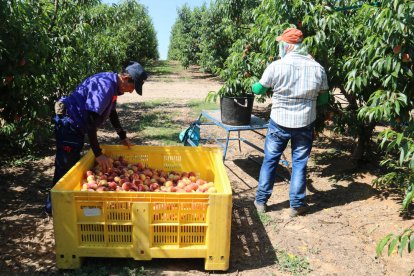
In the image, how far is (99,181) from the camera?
3373 millimetres

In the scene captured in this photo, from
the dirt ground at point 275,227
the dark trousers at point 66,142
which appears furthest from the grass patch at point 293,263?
the dark trousers at point 66,142

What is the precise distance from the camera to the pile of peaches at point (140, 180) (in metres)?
3.32

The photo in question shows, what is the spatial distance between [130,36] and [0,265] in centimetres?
2873

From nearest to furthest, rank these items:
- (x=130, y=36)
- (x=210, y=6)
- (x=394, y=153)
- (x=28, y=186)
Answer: (x=28, y=186), (x=394, y=153), (x=210, y=6), (x=130, y=36)

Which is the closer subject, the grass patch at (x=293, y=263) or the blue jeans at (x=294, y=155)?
the grass patch at (x=293, y=263)

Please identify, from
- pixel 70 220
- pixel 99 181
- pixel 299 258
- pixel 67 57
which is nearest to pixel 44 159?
pixel 67 57

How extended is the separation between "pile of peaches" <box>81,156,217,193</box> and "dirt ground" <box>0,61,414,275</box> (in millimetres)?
636

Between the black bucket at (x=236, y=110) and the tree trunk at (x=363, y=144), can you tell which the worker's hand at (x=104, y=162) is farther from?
the tree trunk at (x=363, y=144)

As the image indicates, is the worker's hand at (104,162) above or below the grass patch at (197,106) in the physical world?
above

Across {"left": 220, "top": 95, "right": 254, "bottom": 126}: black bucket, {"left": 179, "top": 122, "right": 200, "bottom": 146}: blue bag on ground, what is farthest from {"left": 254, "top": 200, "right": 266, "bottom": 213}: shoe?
{"left": 179, "top": 122, "right": 200, "bottom": 146}: blue bag on ground

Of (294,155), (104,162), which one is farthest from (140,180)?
(294,155)

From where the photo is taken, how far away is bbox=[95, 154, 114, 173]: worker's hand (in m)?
3.47

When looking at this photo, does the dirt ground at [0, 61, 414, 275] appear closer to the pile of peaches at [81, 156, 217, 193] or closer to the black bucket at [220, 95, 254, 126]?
the pile of peaches at [81, 156, 217, 193]

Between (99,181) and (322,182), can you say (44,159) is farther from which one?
(322,182)
